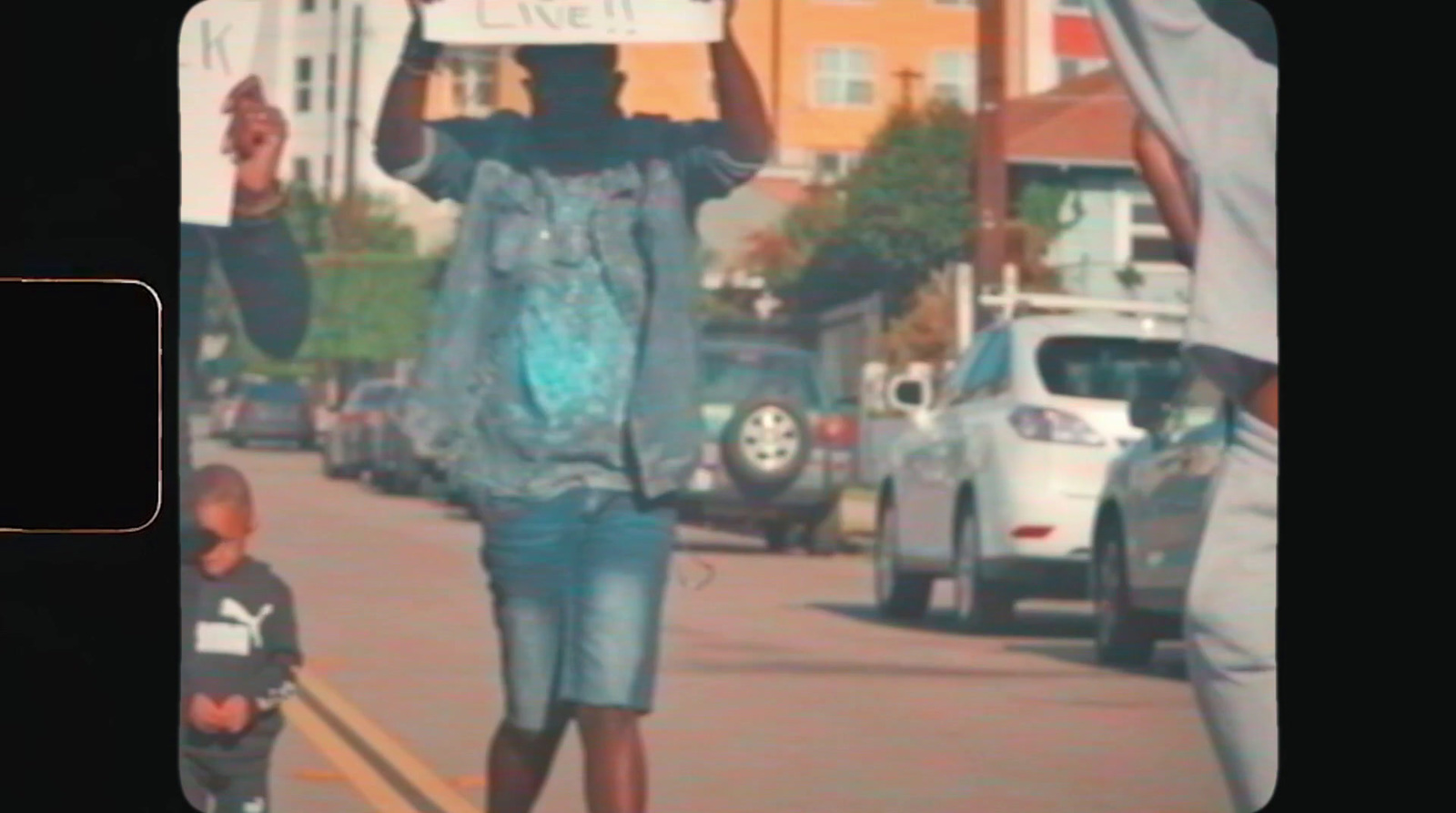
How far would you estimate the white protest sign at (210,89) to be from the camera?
4051 mm

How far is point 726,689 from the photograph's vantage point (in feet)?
13.1

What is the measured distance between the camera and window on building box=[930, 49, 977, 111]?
4.02m

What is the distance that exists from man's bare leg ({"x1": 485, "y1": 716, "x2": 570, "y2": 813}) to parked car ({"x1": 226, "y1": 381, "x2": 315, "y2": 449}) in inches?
28.5

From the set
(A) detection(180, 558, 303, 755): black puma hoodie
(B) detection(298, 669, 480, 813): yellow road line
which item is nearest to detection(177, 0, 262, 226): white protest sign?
(A) detection(180, 558, 303, 755): black puma hoodie

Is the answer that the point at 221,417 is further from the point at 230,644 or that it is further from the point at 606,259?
the point at 606,259

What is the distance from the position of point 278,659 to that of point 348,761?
26 cm

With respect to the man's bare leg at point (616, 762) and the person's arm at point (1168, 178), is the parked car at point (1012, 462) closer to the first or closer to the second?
the person's arm at point (1168, 178)

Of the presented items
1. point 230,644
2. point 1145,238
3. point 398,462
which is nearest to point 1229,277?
point 1145,238

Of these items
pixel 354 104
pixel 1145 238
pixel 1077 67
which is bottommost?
pixel 1145 238

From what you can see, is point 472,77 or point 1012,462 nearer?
point 472,77

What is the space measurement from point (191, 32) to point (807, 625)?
1.72 metres

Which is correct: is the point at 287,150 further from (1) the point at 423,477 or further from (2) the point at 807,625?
(2) the point at 807,625

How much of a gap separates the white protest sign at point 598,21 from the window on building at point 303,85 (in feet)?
1.15
